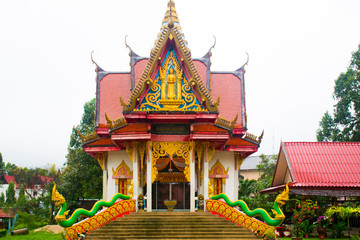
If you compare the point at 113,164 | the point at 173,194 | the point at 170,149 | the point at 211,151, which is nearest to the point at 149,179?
the point at 170,149

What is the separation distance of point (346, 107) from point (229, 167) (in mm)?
15120

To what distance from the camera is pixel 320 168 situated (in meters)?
17.8

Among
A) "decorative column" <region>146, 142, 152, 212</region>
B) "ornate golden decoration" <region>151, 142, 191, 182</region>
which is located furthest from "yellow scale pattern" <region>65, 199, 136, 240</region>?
"ornate golden decoration" <region>151, 142, 191, 182</region>

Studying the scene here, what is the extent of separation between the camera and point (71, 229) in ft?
37.0

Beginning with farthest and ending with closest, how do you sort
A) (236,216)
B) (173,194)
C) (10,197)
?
(10,197) → (173,194) → (236,216)

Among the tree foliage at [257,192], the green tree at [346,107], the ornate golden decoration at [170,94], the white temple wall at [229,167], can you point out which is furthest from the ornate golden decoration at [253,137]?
the green tree at [346,107]

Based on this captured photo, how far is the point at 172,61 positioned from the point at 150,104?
5.57ft

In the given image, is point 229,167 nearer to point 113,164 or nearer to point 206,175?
point 206,175

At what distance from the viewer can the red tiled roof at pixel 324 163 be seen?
1697 cm

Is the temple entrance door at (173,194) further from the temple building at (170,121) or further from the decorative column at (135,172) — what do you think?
the decorative column at (135,172)

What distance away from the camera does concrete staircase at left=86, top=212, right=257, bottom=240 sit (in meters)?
11.6

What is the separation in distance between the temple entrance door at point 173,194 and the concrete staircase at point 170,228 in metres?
4.46

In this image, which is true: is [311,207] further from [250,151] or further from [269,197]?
[269,197]

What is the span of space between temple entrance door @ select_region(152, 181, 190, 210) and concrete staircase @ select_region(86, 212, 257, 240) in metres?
4.46
